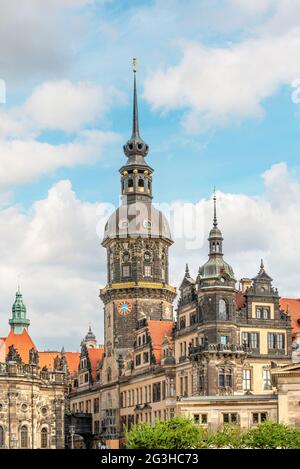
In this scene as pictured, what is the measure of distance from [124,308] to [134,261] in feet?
19.9

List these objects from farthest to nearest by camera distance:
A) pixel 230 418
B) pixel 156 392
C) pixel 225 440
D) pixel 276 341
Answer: pixel 156 392 → pixel 276 341 → pixel 230 418 → pixel 225 440

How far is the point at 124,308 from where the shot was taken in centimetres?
12444

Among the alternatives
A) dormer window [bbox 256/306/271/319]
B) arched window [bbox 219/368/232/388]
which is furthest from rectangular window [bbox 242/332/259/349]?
arched window [bbox 219/368/232/388]

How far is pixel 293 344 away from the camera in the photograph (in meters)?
96.0

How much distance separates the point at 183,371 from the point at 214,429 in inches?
711

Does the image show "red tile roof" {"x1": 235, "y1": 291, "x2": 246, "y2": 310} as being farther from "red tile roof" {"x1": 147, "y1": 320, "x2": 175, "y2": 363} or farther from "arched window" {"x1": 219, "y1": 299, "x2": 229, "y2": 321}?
→ "red tile roof" {"x1": 147, "y1": 320, "x2": 175, "y2": 363}

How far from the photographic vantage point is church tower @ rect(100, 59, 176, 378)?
408 ft

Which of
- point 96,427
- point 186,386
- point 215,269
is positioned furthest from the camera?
point 96,427

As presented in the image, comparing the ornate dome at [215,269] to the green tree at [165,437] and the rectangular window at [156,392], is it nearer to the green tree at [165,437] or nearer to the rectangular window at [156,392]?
the rectangular window at [156,392]

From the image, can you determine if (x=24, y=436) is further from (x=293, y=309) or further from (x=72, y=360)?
(x=72, y=360)

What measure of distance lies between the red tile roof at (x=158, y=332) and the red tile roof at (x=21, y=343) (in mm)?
20809

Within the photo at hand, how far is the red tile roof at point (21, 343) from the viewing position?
12600 cm

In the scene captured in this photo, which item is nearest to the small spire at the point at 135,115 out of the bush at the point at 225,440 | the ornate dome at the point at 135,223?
the ornate dome at the point at 135,223

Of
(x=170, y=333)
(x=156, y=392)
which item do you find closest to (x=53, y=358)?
(x=170, y=333)
